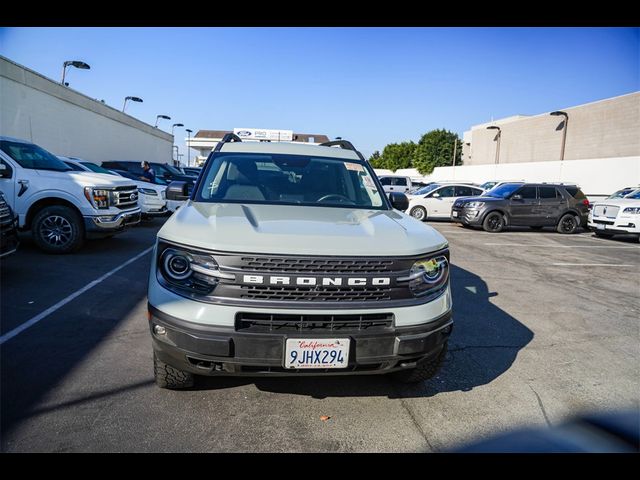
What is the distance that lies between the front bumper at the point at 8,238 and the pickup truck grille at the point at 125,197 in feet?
7.90

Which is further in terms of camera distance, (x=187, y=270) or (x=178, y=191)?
(x=178, y=191)

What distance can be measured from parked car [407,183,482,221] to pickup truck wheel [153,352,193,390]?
14311mm

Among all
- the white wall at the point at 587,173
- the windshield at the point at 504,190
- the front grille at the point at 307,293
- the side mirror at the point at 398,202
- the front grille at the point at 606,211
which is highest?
the white wall at the point at 587,173

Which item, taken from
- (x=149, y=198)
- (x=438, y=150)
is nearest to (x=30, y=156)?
(x=149, y=198)

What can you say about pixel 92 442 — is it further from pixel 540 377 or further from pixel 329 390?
pixel 540 377

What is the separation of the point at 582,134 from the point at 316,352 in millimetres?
36614

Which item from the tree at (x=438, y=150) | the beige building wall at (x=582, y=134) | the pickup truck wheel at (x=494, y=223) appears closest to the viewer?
the pickup truck wheel at (x=494, y=223)

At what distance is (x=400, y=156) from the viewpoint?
245 ft

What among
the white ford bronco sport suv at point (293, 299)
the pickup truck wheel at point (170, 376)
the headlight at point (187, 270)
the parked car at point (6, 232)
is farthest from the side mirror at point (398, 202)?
the parked car at point (6, 232)

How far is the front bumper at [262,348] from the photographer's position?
227 cm

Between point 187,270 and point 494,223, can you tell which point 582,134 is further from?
point 187,270

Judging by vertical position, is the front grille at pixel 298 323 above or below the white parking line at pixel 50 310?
above

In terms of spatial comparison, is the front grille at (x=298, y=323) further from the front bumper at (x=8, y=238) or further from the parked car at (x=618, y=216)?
the parked car at (x=618, y=216)
